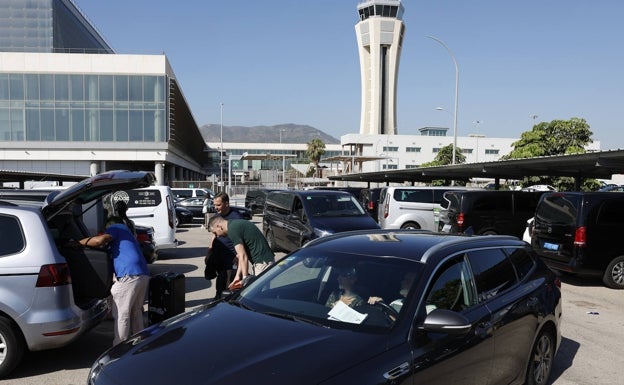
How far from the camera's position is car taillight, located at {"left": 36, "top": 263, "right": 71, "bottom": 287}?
4.61m

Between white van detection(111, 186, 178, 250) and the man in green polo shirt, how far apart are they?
6.53 m

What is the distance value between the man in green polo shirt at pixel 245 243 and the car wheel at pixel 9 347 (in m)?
2.28

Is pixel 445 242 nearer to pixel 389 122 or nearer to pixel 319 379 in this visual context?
pixel 319 379

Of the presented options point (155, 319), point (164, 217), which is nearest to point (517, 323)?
point (155, 319)

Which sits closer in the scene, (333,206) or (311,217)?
(311,217)

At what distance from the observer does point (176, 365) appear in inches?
110

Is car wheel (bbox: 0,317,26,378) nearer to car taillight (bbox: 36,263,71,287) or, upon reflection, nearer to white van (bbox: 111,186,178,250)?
car taillight (bbox: 36,263,71,287)

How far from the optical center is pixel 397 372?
2850mm

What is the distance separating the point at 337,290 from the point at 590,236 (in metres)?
7.67

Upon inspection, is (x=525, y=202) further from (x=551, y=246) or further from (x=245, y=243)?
(x=245, y=243)

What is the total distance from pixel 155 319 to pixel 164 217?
6.98m

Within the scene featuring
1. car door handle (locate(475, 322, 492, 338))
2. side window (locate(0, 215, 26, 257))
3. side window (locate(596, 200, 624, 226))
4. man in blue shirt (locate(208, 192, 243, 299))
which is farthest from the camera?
side window (locate(596, 200, 624, 226))

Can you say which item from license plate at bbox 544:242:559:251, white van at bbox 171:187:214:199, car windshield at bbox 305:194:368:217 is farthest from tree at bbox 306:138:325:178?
license plate at bbox 544:242:559:251

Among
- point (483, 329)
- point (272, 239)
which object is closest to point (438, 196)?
point (272, 239)
